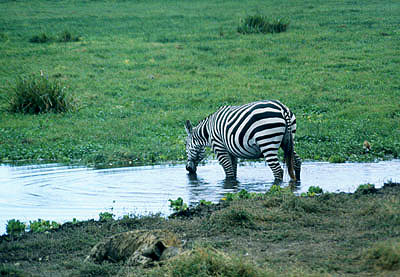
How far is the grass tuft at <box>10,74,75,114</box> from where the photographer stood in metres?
19.4

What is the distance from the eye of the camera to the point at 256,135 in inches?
438

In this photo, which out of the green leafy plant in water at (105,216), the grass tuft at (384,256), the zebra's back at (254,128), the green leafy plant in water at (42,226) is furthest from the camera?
the zebra's back at (254,128)

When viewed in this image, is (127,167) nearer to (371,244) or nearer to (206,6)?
(371,244)

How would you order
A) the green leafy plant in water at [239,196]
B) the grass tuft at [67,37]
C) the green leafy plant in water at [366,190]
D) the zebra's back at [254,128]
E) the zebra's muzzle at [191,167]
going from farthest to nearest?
the grass tuft at [67,37] → the zebra's muzzle at [191,167] → the zebra's back at [254,128] → the green leafy plant in water at [239,196] → the green leafy plant in water at [366,190]

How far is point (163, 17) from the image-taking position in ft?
112

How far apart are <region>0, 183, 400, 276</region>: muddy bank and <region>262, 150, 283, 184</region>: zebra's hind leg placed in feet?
6.18

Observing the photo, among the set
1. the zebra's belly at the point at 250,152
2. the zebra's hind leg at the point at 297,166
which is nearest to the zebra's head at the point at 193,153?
the zebra's belly at the point at 250,152

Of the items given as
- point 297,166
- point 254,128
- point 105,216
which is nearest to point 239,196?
point 254,128

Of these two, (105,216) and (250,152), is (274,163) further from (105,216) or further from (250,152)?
(105,216)

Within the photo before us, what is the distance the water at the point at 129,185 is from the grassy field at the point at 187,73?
1.05m

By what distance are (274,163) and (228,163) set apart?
49.4 inches

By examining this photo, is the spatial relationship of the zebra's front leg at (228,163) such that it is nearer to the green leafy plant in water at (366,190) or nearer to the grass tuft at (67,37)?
the green leafy plant in water at (366,190)

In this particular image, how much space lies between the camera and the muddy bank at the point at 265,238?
5.84 metres

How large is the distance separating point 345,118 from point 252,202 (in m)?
9.16
